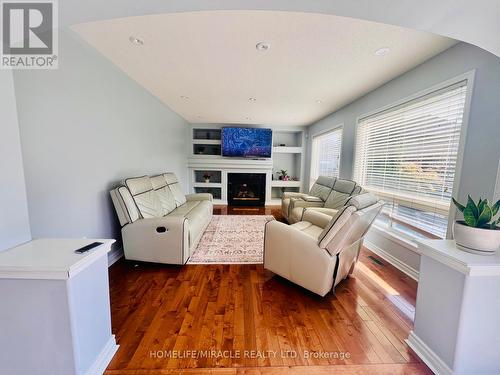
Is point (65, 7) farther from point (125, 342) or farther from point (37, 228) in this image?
point (125, 342)

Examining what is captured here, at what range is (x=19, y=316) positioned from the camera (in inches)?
38.6

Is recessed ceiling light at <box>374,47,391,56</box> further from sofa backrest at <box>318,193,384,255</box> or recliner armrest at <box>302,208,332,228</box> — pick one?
recliner armrest at <box>302,208,332,228</box>

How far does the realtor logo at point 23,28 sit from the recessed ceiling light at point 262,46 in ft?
4.60

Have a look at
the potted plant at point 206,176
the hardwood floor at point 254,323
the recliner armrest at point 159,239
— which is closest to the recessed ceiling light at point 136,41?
the recliner armrest at point 159,239

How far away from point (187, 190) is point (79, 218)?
3.72m

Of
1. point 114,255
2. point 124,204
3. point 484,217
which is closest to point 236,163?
point 124,204

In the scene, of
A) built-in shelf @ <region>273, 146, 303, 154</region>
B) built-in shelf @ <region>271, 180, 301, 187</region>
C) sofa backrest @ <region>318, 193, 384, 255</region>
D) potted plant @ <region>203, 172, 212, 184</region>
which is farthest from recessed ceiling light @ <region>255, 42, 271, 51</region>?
potted plant @ <region>203, 172, 212, 184</region>

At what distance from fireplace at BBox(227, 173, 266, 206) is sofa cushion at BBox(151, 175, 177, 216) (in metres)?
2.57

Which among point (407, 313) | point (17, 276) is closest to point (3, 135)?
point (17, 276)

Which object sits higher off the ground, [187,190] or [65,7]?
[65,7]

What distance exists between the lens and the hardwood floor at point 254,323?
1237 mm

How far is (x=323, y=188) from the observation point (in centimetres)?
397

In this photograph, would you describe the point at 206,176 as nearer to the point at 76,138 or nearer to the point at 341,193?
the point at 341,193

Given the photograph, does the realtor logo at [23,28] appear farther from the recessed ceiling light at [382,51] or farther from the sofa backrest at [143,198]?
the recessed ceiling light at [382,51]
